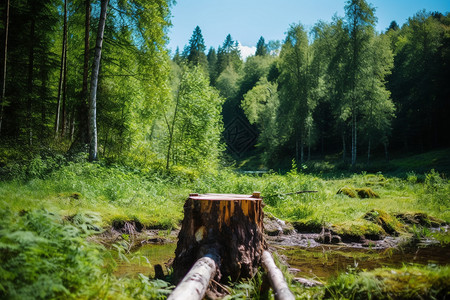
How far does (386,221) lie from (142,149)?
1357 cm

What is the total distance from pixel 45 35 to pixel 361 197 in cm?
1838

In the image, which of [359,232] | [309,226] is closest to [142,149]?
[309,226]

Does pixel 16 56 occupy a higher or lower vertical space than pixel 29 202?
higher

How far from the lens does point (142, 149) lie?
16391 mm

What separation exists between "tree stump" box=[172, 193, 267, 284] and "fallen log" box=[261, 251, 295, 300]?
174 mm

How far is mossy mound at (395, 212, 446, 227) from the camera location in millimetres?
6984

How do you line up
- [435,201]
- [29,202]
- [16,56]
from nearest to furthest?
[29,202] < [435,201] < [16,56]

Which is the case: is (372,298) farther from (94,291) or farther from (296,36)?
(296,36)

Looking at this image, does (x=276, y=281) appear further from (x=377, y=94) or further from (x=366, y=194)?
(x=377, y=94)

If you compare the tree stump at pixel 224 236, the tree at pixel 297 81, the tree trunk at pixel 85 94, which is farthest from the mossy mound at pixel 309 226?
the tree at pixel 297 81

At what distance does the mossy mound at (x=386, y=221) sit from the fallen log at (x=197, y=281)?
5.31m

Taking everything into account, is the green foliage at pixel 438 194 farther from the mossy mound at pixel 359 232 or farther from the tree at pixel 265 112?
the tree at pixel 265 112

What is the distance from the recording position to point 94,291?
1.70 metres

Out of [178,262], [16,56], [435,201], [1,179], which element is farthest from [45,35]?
[435,201]
